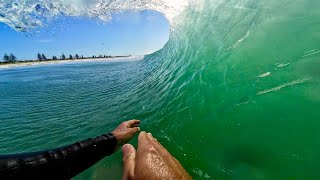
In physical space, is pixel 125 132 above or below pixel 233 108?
below

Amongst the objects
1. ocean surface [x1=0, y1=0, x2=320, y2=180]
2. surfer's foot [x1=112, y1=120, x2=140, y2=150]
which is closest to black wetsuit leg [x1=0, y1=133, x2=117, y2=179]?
surfer's foot [x1=112, y1=120, x2=140, y2=150]

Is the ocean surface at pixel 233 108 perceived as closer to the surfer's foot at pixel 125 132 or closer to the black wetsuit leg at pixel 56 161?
the surfer's foot at pixel 125 132

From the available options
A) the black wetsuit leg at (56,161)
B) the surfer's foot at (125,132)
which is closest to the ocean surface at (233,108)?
the surfer's foot at (125,132)

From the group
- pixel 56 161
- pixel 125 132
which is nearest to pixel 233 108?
pixel 125 132

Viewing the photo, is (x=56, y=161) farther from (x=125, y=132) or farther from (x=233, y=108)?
(x=233, y=108)

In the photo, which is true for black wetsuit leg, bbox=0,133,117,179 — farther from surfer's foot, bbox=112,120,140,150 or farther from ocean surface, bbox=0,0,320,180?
ocean surface, bbox=0,0,320,180

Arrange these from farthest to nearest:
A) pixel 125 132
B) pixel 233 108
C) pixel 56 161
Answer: pixel 125 132 < pixel 233 108 < pixel 56 161

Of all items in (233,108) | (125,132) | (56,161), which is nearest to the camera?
(56,161)

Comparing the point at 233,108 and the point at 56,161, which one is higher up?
the point at 233,108

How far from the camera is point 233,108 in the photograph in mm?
4219

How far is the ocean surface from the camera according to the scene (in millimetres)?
3178

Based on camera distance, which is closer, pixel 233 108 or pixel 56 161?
pixel 56 161

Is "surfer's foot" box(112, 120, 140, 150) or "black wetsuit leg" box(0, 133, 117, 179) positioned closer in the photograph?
"black wetsuit leg" box(0, 133, 117, 179)

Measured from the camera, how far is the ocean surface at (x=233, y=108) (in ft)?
10.4
